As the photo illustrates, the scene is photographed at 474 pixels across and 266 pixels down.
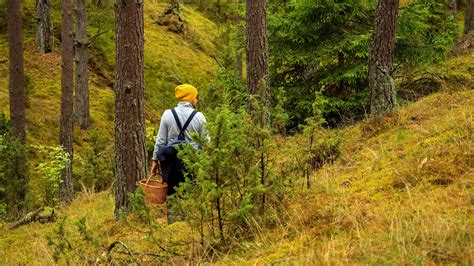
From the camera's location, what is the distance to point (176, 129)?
21.6 ft

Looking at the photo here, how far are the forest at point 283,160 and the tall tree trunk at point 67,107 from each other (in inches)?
1.7

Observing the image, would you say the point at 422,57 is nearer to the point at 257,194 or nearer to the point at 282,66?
the point at 282,66

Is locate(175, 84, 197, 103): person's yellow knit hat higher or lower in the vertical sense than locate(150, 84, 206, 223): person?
higher

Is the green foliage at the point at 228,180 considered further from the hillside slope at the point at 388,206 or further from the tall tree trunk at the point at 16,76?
the tall tree trunk at the point at 16,76

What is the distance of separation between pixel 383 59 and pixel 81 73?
13.0 metres

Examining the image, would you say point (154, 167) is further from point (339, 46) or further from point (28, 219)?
point (339, 46)

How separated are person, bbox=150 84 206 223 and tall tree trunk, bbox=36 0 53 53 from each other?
17193 mm

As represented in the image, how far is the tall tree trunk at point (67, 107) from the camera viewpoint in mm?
13422

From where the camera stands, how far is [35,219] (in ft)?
30.1

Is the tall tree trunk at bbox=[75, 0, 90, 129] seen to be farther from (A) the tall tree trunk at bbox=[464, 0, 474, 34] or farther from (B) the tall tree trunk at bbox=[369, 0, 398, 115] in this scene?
(A) the tall tree trunk at bbox=[464, 0, 474, 34]

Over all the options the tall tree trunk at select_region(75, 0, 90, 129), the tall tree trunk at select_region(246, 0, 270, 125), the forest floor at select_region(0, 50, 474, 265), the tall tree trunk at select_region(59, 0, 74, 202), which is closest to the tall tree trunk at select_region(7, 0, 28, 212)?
the tall tree trunk at select_region(59, 0, 74, 202)

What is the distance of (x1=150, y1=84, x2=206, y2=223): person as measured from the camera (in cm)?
658

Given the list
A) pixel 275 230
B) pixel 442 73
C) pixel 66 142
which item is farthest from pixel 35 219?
pixel 442 73

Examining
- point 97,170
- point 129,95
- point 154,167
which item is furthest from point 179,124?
point 97,170
